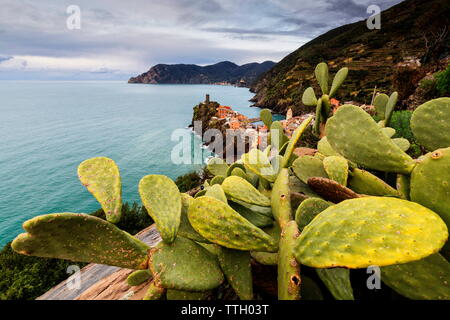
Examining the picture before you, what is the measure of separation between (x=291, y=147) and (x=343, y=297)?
0.73 m

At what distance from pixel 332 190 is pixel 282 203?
246mm

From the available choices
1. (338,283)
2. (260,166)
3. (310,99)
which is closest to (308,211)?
(338,283)

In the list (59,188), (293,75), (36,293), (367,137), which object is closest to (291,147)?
(367,137)

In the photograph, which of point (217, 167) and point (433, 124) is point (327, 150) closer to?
point (433, 124)

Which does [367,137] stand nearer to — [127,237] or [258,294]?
[258,294]

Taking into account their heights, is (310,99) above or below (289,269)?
above

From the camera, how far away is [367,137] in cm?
99

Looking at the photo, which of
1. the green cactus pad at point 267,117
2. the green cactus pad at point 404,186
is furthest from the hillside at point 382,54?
the green cactus pad at point 404,186

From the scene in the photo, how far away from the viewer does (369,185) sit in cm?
113

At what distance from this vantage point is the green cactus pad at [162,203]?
34.4 inches

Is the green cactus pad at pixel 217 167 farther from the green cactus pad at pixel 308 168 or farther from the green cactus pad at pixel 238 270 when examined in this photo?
the green cactus pad at pixel 238 270

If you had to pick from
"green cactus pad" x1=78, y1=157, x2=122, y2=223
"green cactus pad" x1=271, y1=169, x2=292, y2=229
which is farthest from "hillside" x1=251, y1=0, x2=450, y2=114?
"green cactus pad" x1=78, y1=157, x2=122, y2=223

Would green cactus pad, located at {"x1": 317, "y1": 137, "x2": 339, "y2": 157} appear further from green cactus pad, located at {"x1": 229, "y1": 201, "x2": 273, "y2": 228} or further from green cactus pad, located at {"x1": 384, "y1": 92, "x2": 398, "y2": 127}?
green cactus pad, located at {"x1": 384, "y1": 92, "x2": 398, "y2": 127}

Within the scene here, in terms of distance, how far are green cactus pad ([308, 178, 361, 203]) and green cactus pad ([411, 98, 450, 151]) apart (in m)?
0.50
